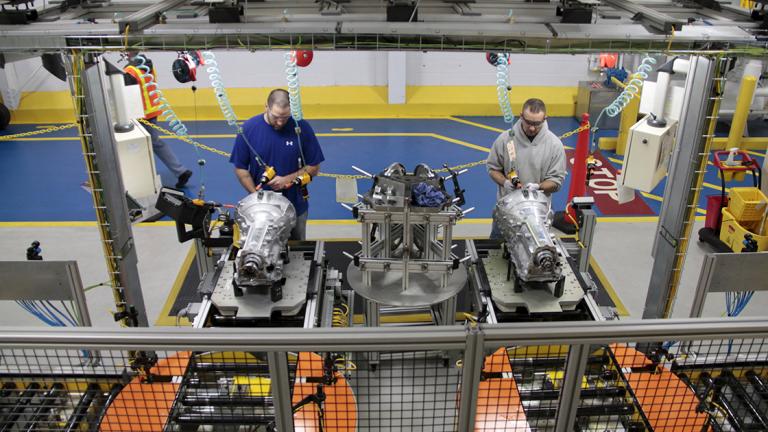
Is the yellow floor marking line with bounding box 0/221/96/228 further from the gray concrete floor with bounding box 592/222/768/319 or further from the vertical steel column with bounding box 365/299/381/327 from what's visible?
the gray concrete floor with bounding box 592/222/768/319

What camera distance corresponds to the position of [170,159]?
27.0 ft

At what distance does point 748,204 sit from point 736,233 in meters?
0.33

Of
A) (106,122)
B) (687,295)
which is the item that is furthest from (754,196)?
(106,122)

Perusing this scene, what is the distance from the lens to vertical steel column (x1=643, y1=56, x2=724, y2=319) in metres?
4.06

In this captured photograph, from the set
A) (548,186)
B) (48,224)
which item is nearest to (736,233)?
(548,186)

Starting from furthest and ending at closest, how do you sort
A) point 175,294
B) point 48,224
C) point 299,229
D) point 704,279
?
1. point 48,224
2. point 175,294
3. point 299,229
4. point 704,279

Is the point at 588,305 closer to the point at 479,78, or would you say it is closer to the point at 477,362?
the point at 477,362

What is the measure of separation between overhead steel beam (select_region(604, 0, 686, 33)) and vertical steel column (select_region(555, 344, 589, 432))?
2.44 m

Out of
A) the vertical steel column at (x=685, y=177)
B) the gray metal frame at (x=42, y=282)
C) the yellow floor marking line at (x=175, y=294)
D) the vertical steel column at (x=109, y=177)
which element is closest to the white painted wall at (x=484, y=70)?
the yellow floor marking line at (x=175, y=294)

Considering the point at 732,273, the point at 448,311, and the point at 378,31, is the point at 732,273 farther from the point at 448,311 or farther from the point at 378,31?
the point at 378,31

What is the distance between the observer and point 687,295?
593 centimetres

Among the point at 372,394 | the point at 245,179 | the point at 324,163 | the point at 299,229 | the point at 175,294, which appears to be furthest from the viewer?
the point at 324,163

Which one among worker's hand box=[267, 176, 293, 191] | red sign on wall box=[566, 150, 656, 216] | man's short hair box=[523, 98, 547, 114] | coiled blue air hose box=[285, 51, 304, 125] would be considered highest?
coiled blue air hose box=[285, 51, 304, 125]

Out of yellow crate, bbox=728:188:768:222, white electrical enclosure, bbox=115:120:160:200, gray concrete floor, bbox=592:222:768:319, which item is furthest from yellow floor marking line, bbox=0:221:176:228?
yellow crate, bbox=728:188:768:222
